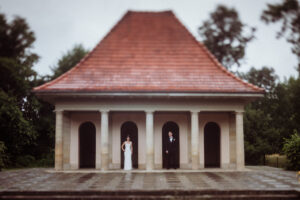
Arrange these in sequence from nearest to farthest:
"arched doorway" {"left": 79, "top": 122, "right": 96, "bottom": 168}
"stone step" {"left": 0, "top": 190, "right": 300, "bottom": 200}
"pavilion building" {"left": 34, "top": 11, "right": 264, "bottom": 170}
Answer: "stone step" {"left": 0, "top": 190, "right": 300, "bottom": 200} < "pavilion building" {"left": 34, "top": 11, "right": 264, "bottom": 170} < "arched doorway" {"left": 79, "top": 122, "right": 96, "bottom": 168}

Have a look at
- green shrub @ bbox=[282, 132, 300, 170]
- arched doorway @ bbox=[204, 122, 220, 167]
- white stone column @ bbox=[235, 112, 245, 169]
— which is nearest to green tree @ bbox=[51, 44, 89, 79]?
arched doorway @ bbox=[204, 122, 220, 167]

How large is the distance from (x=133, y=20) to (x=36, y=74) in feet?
37.5

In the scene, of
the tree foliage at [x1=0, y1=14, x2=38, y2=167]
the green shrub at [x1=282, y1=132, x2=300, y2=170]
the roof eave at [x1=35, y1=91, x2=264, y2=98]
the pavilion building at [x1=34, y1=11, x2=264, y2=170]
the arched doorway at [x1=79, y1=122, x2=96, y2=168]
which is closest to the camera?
the roof eave at [x1=35, y1=91, x2=264, y2=98]

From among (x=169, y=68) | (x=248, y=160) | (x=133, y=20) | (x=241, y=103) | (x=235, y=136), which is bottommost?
(x=248, y=160)

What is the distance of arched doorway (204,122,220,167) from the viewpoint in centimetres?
1883

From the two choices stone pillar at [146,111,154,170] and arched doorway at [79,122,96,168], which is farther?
arched doorway at [79,122,96,168]

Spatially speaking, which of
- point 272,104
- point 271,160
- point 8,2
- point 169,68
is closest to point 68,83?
point 169,68

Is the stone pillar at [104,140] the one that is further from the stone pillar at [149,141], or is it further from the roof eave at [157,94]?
the stone pillar at [149,141]

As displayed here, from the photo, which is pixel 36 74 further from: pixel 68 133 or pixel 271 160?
pixel 271 160

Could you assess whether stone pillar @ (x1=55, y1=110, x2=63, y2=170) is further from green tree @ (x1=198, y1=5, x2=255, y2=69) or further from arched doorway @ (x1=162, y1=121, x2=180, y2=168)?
green tree @ (x1=198, y1=5, x2=255, y2=69)

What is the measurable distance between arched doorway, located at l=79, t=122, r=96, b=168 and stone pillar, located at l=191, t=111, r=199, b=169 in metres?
5.27

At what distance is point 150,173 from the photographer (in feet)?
51.8

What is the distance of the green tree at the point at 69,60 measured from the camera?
3351cm

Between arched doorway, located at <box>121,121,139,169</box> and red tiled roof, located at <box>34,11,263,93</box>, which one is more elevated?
red tiled roof, located at <box>34,11,263,93</box>
